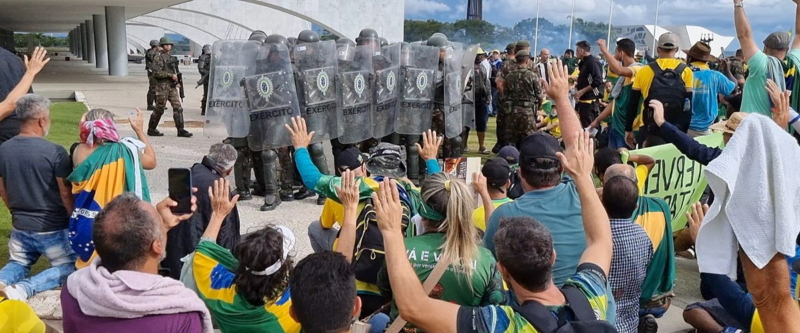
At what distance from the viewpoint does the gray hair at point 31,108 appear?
4.46 metres

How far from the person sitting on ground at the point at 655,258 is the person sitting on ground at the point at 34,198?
3562 mm

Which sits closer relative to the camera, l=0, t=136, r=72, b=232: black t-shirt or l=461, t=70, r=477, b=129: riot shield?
l=0, t=136, r=72, b=232: black t-shirt

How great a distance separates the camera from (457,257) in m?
2.77

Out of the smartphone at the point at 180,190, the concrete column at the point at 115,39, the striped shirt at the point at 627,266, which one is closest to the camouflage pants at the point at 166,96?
the smartphone at the point at 180,190

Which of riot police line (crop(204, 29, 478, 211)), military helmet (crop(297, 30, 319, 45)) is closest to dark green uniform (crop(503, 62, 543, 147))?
riot police line (crop(204, 29, 478, 211))

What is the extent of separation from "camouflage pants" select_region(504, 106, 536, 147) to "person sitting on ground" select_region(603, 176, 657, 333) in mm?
6361

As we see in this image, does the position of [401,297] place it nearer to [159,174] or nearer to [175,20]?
[159,174]

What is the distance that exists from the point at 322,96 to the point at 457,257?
5.21m

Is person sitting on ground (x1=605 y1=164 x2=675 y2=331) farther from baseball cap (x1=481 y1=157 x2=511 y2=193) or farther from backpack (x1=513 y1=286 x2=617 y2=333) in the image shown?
backpack (x1=513 y1=286 x2=617 y2=333)

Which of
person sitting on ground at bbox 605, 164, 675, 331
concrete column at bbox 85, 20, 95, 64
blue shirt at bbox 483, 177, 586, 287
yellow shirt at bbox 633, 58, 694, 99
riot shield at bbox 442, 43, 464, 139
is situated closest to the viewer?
blue shirt at bbox 483, 177, 586, 287

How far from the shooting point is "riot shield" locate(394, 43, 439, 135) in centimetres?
834

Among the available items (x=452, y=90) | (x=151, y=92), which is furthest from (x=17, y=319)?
(x=151, y=92)

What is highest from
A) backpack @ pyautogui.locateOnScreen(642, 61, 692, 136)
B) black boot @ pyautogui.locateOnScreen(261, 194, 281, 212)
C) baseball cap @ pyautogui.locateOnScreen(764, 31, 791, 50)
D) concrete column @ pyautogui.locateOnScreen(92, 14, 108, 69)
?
concrete column @ pyautogui.locateOnScreen(92, 14, 108, 69)

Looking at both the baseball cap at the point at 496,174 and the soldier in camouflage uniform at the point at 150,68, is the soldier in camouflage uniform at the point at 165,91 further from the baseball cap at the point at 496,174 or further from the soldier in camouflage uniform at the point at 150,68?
the baseball cap at the point at 496,174
